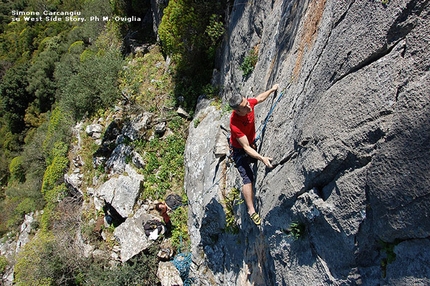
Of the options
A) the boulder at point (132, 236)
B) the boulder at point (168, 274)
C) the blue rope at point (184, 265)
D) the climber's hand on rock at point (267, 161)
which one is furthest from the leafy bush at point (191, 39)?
the climber's hand on rock at point (267, 161)

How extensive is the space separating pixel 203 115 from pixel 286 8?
529cm

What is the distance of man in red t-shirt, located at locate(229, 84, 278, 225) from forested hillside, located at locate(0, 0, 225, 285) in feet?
18.9

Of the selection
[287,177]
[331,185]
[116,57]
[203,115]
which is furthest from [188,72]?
[331,185]

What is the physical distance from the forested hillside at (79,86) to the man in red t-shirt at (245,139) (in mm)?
5765

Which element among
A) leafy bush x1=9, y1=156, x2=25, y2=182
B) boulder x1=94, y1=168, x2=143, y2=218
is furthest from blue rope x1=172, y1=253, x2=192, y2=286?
leafy bush x1=9, y1=156, x2=25, y2=182

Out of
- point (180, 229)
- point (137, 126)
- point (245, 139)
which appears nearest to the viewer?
point (245, 139)

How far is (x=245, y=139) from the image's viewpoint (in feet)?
18.3

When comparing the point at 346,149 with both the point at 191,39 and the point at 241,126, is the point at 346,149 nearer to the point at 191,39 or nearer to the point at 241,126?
the point at 241,126

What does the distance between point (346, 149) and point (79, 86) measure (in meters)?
14.9

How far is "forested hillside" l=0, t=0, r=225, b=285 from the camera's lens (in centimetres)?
1220

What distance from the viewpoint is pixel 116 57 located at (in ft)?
55.8

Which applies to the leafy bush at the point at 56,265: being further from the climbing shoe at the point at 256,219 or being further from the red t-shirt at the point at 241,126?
the red t-shirt at the point at 241,126

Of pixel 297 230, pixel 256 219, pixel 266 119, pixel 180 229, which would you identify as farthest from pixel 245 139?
pixel 180 229

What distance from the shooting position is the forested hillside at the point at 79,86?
1220cm
